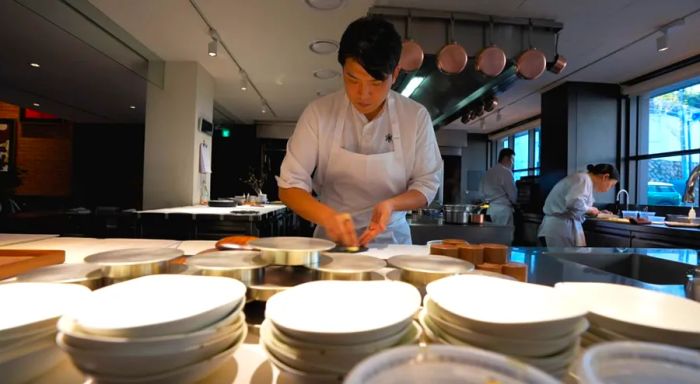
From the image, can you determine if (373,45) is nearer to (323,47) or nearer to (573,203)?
(323,47)

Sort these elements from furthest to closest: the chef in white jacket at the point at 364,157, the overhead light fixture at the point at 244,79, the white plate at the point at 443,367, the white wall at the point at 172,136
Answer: the overhead light fixture at the point at 244,79
the white wall at the point at 172,136
the chef in white jacket at the point at 364,157
the white plate at the point at 443,367

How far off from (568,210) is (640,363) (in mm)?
4166

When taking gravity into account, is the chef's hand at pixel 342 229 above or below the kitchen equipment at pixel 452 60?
below

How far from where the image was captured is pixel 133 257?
74 cm

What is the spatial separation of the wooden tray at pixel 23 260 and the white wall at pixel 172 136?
3.72 m

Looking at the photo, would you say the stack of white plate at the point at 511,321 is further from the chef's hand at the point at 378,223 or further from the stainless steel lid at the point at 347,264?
the chef's hand at the point at 378,223

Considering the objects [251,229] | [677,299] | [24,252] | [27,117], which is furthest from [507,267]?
[27,117]

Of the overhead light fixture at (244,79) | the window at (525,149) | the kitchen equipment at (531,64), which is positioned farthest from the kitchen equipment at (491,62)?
the window at (525,149)

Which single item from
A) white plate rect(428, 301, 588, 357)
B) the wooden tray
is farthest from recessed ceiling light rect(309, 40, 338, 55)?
white plate rect(428, 301, 588, 357)

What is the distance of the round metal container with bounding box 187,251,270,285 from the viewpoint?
66cm

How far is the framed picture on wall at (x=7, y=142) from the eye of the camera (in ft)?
27.2

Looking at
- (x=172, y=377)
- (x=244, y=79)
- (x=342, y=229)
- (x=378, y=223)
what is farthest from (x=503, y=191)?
(x=172, y=377)

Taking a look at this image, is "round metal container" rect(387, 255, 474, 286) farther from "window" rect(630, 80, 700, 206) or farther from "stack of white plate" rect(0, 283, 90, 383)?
"window" rect(630, 80, 700, 206)

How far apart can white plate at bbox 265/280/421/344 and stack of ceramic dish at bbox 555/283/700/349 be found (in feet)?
0.84
